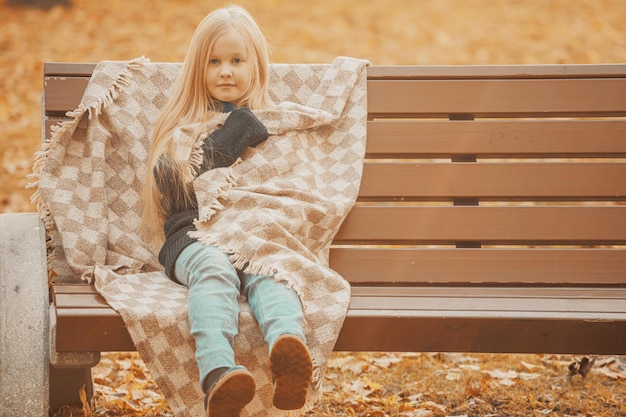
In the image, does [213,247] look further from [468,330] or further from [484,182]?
[484,182]

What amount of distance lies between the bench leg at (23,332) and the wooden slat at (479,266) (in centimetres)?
108

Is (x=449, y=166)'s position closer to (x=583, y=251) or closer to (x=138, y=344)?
(x=583, y=251)

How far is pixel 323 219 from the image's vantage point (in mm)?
2740

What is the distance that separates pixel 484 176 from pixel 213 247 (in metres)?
1.15

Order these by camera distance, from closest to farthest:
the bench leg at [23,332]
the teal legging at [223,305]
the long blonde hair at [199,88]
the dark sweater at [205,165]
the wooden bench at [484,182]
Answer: the teal legging at [223,305], the bench leg at [23,332], the dark sweater at [205,165], the long blonde hair at [199,88], the wooden bench at [484,182]

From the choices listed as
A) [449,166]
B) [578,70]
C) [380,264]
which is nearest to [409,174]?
[449,166]

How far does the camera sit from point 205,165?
8.82 ft

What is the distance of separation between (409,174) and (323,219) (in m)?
0.44

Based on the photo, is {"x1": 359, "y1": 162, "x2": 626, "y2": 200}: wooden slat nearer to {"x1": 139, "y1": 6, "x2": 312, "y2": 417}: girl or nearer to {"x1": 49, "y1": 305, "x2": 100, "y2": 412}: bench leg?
{"x1": 139, "y1": 6, "x2": 312, "y2": 417}: girl

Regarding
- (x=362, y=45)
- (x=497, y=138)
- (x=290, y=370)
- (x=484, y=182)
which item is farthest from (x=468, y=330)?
(x=362, y=45)

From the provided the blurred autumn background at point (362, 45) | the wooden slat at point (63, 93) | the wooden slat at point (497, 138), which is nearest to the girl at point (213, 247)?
the wooden slat at point (63, 93)

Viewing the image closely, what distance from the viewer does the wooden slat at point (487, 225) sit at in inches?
114

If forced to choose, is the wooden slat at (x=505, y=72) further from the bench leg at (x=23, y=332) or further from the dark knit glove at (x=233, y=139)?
the bench leg at (x=23, y=332)

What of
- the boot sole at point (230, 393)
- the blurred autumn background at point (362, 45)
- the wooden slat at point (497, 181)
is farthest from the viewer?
the blurred autumn background at point (362, 45)
